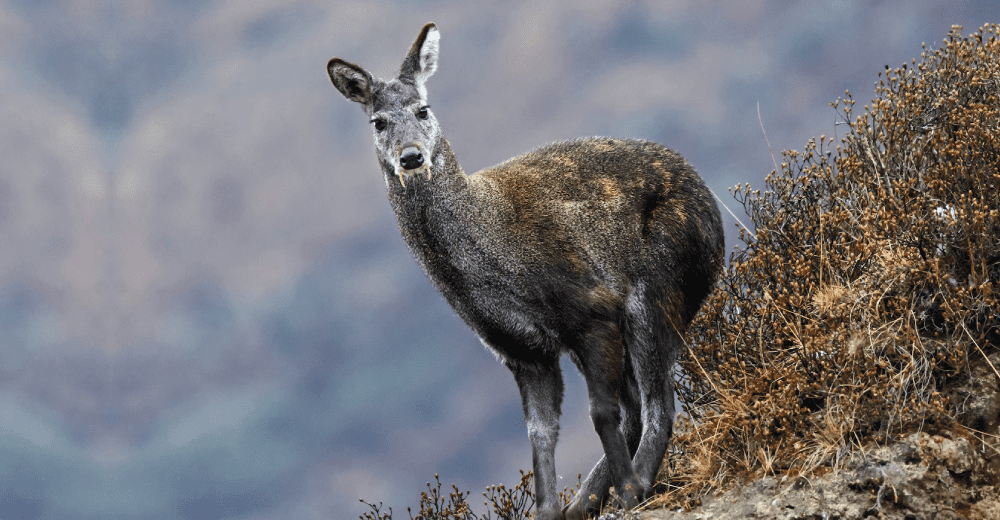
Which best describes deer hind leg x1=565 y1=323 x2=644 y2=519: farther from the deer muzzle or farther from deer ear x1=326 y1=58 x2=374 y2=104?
deer ear x1=326 y1=58 x2=374 y2=104

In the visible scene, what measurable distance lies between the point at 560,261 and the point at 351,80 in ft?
6.75

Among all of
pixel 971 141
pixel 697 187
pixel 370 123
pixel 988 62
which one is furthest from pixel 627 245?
pixel 988 62

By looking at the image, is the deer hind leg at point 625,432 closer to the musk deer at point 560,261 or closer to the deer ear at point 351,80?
the musk deer at point 560,261

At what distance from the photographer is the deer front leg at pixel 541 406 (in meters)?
6.68

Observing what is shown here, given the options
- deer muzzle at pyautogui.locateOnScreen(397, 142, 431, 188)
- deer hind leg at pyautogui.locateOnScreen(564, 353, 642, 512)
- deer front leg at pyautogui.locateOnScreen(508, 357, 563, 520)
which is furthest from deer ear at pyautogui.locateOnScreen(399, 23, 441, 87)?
deer hind leg at pyautogui.locateOnScreen(564, 353, 642, 512)

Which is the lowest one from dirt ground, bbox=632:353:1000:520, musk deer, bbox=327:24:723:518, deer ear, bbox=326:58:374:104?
dirt ground, bbox=632:353:1000:520

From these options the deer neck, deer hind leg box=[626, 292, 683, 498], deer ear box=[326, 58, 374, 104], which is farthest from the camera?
deer hind leg box=[626, 292, 683, 498]

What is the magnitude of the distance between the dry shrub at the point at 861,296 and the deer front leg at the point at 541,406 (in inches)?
36.6

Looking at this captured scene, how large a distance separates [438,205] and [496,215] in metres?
0.44

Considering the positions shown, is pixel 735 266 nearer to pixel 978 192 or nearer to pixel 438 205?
pixel 978 192

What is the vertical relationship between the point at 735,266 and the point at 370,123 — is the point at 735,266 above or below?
below

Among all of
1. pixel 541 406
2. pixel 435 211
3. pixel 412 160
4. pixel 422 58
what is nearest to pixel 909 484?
pixel 541 406

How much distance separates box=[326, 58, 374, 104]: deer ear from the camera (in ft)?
21.6

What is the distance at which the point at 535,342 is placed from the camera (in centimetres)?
643
